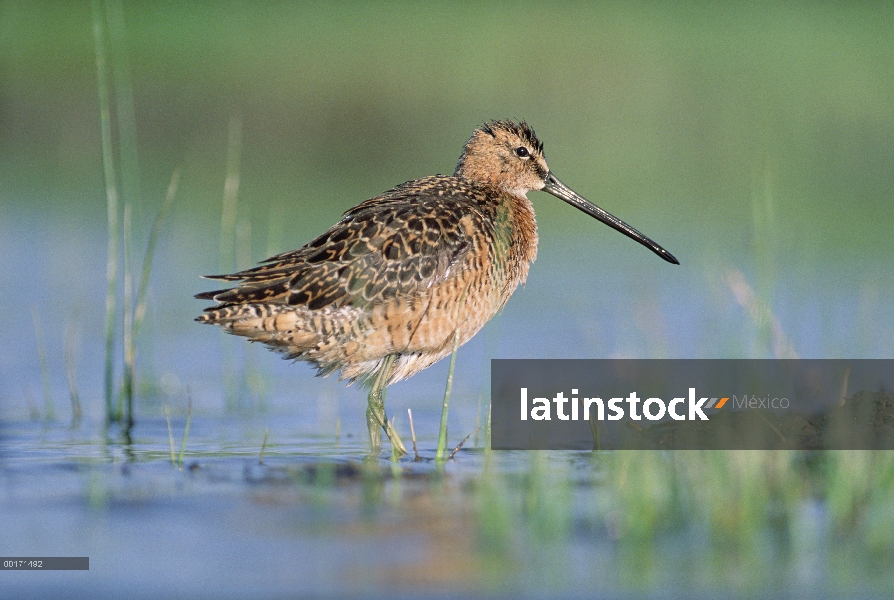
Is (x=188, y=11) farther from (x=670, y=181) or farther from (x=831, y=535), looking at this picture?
(x=831, y=535)

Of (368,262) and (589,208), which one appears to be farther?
(589,208)

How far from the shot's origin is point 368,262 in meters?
5.77

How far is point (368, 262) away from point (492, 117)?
8.05 m

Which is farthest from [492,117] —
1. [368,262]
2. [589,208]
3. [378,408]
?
[368,262]

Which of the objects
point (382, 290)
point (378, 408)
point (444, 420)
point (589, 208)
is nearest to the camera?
point (444, 420)

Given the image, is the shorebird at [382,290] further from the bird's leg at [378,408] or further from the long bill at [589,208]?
the long bill at [589,208]

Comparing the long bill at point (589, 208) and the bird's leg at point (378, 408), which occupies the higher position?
the long bill at point (589, 208)

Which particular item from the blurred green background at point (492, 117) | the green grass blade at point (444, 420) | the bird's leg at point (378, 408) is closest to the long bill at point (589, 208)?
the blurred green background at point (492, 117)

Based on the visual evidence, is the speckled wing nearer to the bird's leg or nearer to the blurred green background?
the bird's leg

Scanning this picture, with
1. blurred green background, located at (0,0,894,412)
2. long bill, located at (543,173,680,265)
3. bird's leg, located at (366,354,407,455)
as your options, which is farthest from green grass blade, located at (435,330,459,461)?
blurred green background, located at (0,0,894,412)

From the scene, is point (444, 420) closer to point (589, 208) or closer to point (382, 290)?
point (382, 290)

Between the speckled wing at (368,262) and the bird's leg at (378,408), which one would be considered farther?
the bird's leg at (378,408)

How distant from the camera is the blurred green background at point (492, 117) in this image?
908 cm

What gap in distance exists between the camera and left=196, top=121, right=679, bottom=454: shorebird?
574 cm
